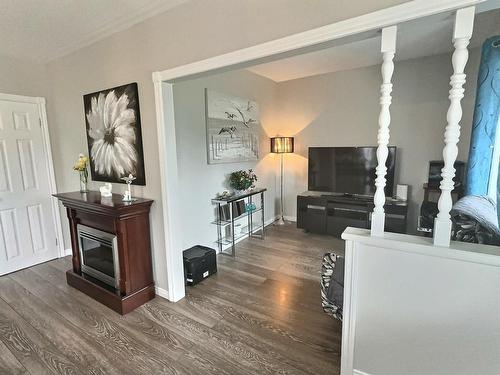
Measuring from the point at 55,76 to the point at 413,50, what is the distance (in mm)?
4586

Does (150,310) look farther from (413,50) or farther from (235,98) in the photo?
(413,50)

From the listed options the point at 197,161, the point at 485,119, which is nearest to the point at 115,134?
the point at 197,161

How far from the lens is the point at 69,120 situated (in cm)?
312

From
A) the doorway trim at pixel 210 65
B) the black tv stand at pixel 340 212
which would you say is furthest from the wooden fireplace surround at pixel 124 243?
the black tv stand at pixel 340 212

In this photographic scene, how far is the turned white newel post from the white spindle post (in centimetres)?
25

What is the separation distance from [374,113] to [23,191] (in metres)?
4.98

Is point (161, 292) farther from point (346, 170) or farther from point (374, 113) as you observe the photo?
point (374, 113)

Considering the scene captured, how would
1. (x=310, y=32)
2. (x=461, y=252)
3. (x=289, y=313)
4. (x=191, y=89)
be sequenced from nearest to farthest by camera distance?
(x=461, y=252) < (x=310, y=32) < (x=289, y=313) < (x=191, y=89)

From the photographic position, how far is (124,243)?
2229 millimetres

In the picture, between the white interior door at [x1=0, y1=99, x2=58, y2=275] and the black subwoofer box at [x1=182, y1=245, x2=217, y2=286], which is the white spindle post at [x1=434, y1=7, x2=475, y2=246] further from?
the white interior door at [x1=0, y1=99, x2=58, y2=275]

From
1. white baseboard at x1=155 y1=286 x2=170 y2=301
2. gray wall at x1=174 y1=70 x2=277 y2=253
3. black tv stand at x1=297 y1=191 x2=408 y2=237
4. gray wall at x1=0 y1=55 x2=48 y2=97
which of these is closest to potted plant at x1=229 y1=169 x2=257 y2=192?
gray wall at x1=174 y1=70 x2=277 y2=253


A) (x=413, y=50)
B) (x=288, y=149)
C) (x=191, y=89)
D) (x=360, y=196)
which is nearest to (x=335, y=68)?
(x=413, y=50)

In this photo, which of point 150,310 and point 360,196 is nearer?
point 150,310

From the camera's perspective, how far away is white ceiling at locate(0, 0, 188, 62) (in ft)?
6.40
